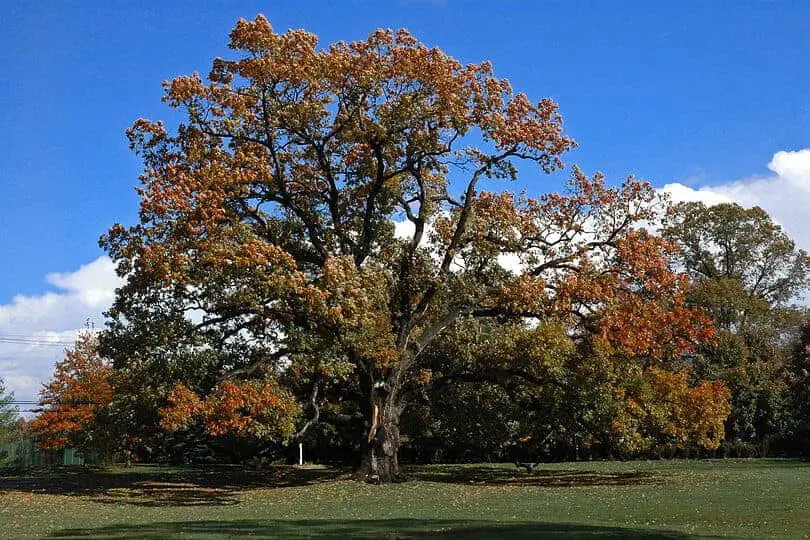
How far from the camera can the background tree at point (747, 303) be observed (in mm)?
39562

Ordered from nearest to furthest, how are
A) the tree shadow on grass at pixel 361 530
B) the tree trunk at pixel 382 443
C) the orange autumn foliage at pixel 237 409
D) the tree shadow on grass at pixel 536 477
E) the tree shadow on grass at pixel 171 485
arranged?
the tree shadow on grass at pixel 361 530, the orange autumn foliage at pixel 237 409, the tree shadow on grass at pixel 171 485, the tree shadow on grass at pixel 536 477, the tree trunk at pixel 382 443

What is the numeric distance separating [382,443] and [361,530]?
12.4 m

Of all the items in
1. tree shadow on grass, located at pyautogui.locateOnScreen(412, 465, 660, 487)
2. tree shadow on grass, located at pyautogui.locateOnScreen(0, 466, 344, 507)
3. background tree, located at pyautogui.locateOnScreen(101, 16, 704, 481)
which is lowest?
tree shadow on grass, located at pyautogui.locateOnScreen(412, 465, 660, 487)

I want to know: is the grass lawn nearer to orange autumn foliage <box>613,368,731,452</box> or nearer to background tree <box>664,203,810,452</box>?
orange autumn foliage <box>613,368,731,452</box>

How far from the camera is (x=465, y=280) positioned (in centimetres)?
2588

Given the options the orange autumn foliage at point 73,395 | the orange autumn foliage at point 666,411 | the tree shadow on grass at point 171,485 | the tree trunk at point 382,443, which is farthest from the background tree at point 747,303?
the orange autumn foliage at point 73,395

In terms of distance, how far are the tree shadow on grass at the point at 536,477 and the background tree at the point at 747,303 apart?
8.37 m

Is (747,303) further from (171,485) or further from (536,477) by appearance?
(171,485)

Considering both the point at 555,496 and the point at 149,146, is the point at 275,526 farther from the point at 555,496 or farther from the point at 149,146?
the point at 149,146

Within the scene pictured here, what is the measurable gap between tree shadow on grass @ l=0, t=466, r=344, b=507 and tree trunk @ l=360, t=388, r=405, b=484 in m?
2.23

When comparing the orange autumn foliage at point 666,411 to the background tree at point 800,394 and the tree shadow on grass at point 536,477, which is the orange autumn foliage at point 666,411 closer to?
the tree shadow on grass at point 536,477

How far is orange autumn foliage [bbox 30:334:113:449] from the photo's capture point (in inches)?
1481

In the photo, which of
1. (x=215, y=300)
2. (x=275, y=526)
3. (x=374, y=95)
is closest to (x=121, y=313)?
(x=215, y=300)

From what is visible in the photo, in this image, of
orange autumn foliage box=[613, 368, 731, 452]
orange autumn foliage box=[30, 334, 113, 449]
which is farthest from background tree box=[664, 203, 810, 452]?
orange autumn foliage box=[30, 334, 113, 449]
